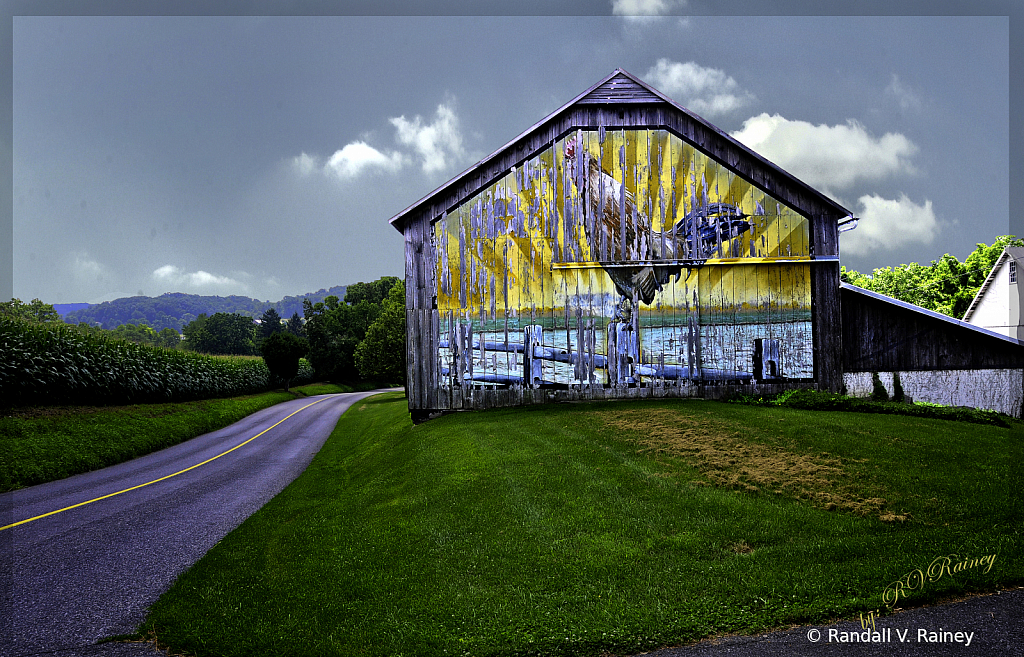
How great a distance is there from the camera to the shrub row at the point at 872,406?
1298cm

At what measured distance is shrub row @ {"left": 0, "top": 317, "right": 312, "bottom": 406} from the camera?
18719mm

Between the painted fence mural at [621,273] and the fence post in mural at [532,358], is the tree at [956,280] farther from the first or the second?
the fence post in mural at [532,358]

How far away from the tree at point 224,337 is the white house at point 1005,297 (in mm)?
→ 108511

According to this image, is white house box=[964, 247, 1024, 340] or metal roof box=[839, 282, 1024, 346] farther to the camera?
white house box=[964, 247, 1024, 340]

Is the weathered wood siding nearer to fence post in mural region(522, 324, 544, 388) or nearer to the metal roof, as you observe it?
the metal roof

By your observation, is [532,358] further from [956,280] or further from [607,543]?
[956,280]

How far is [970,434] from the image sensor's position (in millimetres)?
11023

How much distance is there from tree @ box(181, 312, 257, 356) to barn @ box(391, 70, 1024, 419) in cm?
10114

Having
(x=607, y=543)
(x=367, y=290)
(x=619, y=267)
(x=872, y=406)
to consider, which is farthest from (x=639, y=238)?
(x=367, y=290)

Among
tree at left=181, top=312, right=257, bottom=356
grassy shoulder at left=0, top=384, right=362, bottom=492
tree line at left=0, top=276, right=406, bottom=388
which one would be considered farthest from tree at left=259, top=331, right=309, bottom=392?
tree at left=181, top=312, right=257, bottom=356

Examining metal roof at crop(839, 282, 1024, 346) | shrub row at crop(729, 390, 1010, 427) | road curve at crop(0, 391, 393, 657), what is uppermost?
metal roof at crop(839, 282, 1024, 346)

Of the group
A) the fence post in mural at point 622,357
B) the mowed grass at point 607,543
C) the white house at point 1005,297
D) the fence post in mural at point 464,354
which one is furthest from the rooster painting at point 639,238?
the white house at point 1005,297

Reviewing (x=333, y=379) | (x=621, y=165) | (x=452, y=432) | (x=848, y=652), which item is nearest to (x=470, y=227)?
(x=621, y=165)

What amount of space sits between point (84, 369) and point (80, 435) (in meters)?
4.94
